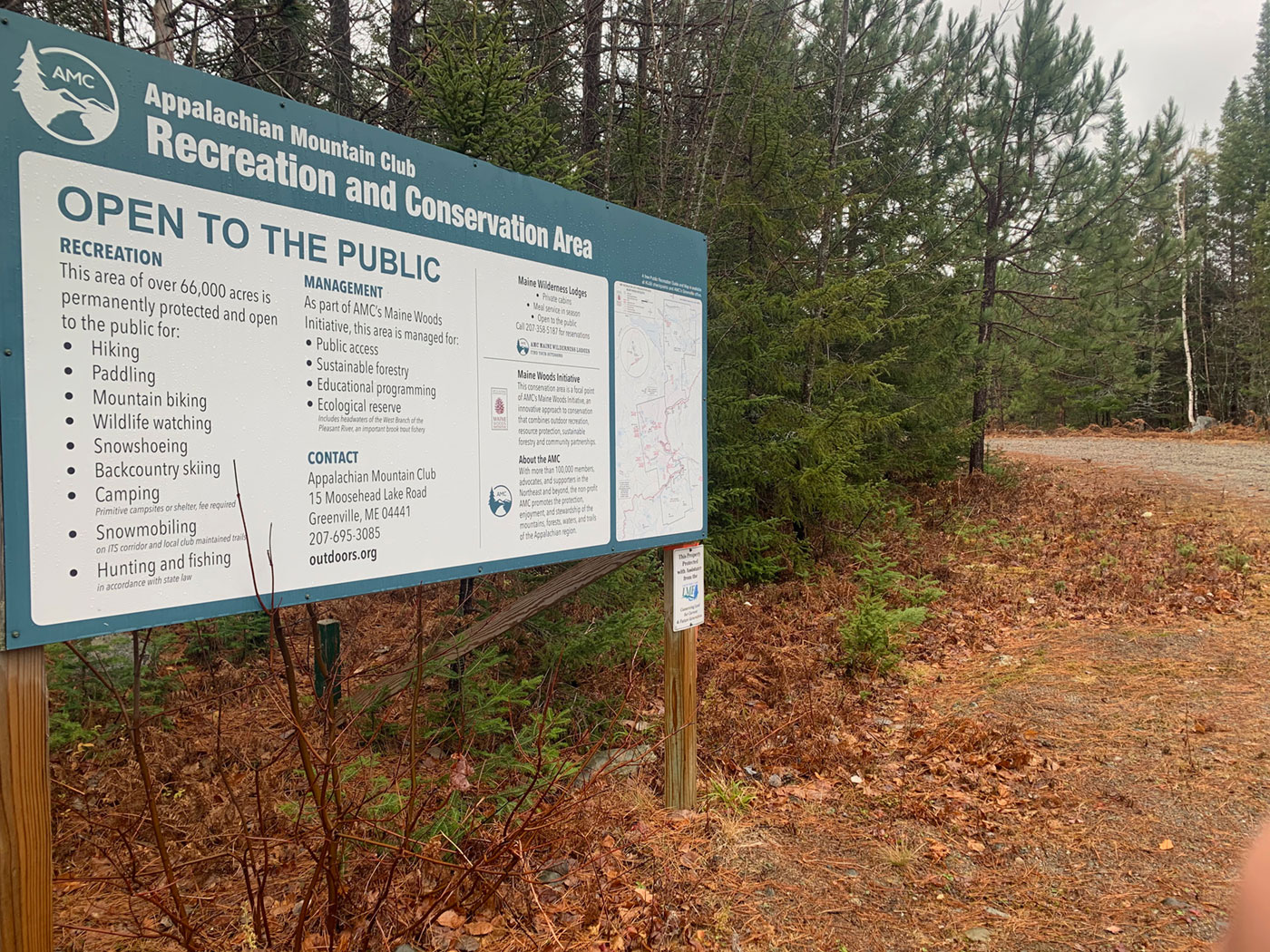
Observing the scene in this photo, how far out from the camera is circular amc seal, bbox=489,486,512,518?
292 centimetres

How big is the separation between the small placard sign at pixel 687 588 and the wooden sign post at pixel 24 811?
2718mm

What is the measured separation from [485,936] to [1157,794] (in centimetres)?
384

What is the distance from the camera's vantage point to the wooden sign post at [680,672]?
13.3 feet

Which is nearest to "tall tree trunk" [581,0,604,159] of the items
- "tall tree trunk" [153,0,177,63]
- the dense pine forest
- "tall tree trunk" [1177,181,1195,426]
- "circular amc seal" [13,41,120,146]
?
the dense pine forest

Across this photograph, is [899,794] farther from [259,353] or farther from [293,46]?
[293,46]

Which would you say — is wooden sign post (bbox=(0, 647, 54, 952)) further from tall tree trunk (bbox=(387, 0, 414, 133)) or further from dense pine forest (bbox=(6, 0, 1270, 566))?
tall tree trunk (bbox=(387, 0, 414, 133))

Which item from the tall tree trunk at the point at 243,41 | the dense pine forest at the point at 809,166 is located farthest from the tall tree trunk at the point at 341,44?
the tall tree trunk at the point at 243,41

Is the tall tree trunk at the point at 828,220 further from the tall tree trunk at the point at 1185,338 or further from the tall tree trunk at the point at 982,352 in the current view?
the tall tree trunk at the point at 1185,338

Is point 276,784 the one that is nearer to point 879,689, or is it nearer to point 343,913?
point 343,913

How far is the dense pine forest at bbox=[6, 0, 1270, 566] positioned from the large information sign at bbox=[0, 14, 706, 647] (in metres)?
1.86

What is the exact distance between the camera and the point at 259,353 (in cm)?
220

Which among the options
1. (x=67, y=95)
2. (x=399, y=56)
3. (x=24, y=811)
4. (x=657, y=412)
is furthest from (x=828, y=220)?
(x=24, y=811)

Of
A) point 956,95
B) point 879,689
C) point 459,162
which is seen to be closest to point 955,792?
point 879,689

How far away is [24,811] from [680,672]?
288 cm
